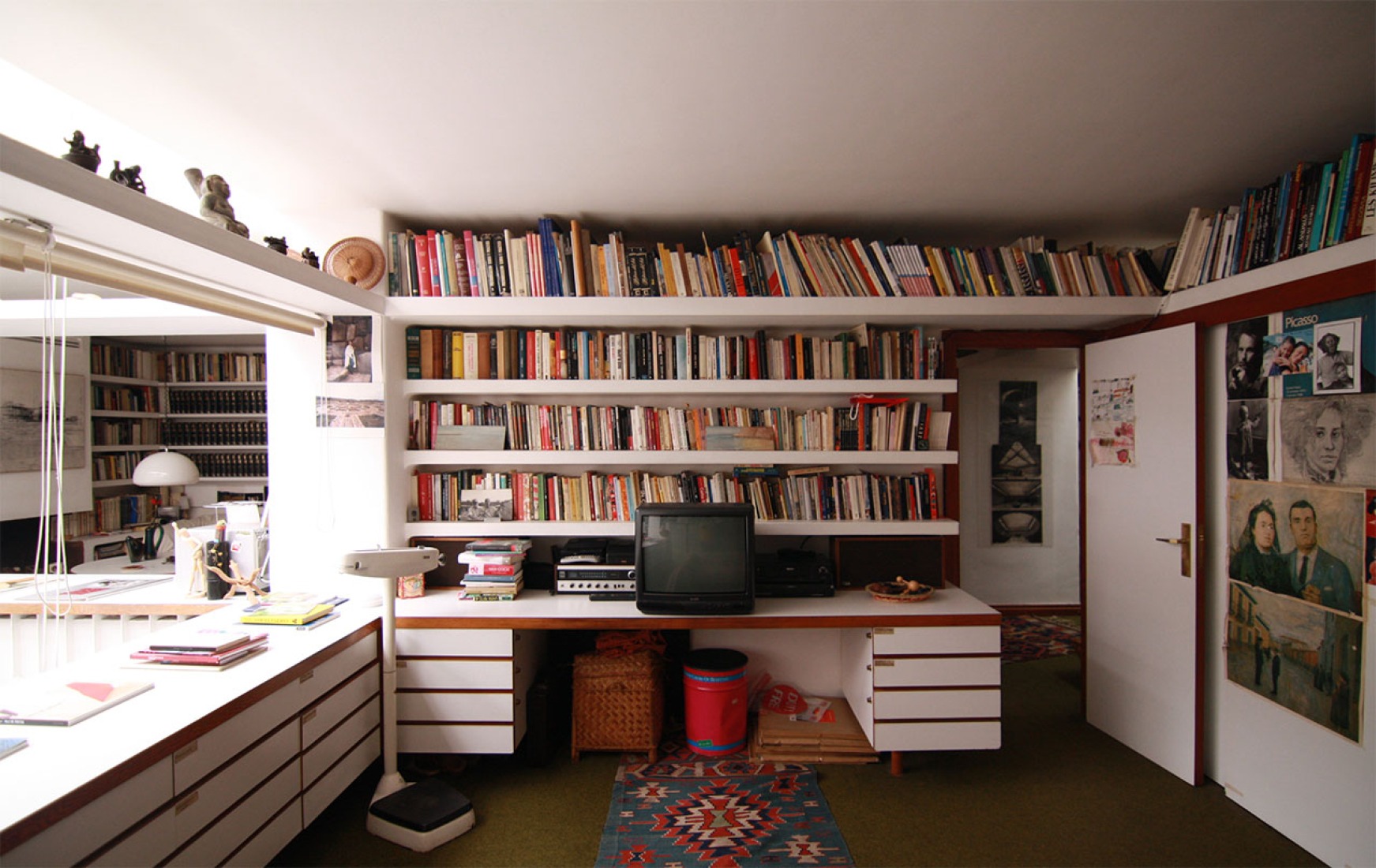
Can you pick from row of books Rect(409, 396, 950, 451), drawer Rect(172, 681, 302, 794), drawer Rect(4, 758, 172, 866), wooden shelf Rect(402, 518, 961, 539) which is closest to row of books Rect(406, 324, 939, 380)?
row of books Rect(409, 396, 950, 451)

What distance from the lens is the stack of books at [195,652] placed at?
1953mm

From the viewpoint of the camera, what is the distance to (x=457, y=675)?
247 cm

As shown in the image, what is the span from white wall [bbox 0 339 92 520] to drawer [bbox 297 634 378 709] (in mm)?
2701

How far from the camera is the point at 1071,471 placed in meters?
4.77

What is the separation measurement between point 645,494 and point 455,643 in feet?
3.39

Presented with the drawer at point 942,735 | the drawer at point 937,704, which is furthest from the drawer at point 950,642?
the drawer at point 942,735

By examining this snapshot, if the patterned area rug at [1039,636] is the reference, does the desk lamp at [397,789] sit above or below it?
above

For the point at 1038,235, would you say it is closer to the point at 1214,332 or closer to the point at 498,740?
the point at 1214,332

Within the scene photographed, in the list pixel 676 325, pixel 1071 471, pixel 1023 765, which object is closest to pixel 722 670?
pixel 1023 765

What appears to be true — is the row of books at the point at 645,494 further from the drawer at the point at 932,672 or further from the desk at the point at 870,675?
the drawer at the point at 932,672

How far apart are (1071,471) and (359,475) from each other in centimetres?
487

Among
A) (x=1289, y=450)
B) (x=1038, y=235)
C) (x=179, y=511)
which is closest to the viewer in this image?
(x=1289, y=450)

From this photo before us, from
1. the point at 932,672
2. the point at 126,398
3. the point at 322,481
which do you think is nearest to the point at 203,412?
the point at 126,398

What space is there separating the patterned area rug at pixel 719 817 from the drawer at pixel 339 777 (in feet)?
3.14
